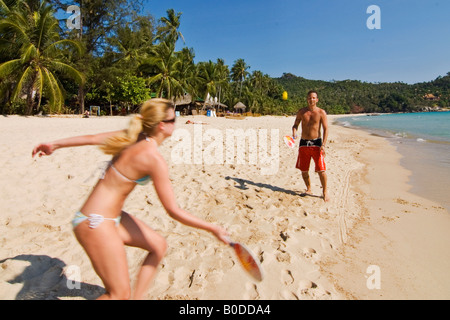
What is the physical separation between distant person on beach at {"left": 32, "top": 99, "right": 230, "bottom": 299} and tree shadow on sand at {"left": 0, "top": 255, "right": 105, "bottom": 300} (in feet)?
2.53

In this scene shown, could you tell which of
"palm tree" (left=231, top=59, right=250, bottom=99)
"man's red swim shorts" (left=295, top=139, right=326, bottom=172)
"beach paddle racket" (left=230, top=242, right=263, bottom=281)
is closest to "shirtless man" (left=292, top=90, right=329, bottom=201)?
"man's red swim shorts" (left=295, top=139, right=326, bottom=172)

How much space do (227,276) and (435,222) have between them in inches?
134

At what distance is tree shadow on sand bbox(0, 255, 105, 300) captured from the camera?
218cm

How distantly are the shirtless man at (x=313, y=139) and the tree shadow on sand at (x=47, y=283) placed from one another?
3.68 metres

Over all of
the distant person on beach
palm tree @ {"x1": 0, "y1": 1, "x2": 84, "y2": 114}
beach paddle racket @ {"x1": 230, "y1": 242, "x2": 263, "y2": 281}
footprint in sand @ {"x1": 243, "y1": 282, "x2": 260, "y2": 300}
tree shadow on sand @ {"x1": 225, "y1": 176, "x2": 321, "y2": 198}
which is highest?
palm tree @ {"x1": 0, "y1": 1, "x2": 84, "y2": 114}

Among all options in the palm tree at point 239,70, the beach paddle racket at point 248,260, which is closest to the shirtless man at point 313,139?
the beach paddle racket at point 248,260

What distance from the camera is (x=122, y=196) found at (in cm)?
168

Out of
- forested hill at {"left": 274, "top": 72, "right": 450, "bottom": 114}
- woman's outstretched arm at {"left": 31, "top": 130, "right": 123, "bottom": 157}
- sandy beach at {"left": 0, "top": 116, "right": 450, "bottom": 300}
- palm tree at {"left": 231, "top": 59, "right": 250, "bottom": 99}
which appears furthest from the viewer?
forested hill at {"left": 274, "top": 72, "right": 450, "bottom": 114}

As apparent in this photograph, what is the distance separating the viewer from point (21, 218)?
3391 mm

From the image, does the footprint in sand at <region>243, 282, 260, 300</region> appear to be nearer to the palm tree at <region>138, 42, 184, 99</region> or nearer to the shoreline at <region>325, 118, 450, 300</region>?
the shoreline at <region>325, 118, 450, 300</region>

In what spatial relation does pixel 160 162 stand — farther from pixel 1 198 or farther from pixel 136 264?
pixel 1 198

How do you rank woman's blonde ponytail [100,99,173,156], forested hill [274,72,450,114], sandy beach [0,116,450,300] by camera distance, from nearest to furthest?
1. woman's blonde ponytail [100,99,173,156]
2. sandy beach [0,116,450,300]
3. forested hill [274,72,450,114]
